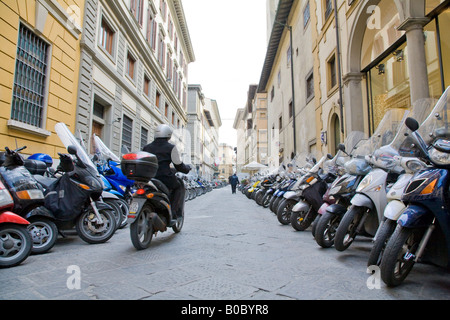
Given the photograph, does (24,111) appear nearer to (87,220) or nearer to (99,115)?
(87,220)

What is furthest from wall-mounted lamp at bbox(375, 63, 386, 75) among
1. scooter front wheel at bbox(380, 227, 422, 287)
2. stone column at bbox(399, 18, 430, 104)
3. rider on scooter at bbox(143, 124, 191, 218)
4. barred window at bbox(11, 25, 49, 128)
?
barred window at bbox(11, 25, 49, 128)

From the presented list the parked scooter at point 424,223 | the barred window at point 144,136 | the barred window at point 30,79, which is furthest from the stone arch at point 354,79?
the barred window at point 144,136

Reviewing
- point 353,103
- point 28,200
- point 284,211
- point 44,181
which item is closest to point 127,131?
point 353,103

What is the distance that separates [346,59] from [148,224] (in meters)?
9.06

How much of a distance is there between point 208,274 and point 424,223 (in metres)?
1.70

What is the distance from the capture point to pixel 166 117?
22875 mm

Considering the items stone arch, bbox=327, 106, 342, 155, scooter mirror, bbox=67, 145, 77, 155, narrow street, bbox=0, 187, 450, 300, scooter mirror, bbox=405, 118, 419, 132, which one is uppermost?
stone arch, bbox=327, 106, 342, 155

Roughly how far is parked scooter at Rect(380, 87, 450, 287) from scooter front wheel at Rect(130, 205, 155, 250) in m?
2.48

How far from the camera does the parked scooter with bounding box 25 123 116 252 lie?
369 centimetres

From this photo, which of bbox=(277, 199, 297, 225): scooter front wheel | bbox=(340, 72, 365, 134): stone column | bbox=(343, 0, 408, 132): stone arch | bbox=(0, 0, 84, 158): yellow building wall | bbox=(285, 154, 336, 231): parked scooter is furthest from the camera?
bbox=(340, 72, 365, 134): stone column

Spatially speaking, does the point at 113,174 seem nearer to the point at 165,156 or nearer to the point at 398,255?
the point at 165,156

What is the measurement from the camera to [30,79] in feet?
22.8

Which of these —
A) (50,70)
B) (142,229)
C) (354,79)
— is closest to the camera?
(142,229)

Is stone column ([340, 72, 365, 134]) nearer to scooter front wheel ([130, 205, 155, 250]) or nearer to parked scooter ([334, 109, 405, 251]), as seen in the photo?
parked scooter ([334, 109, 405, 251])
